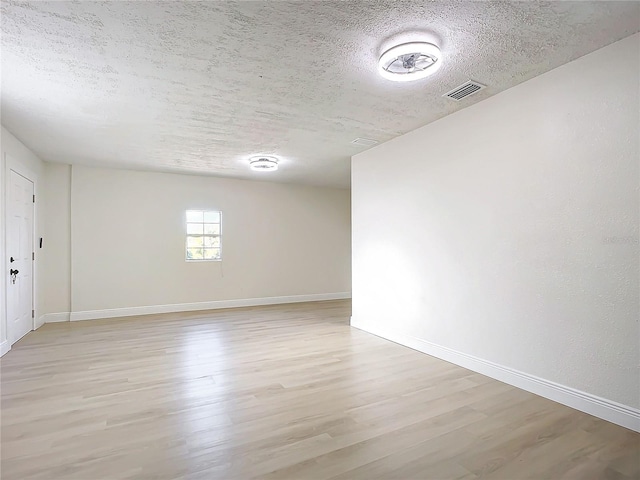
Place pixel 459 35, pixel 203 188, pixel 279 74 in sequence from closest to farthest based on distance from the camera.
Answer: pixel 459 35 → pixel 279 74 → pixel 203 188

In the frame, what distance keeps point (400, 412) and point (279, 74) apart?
2.70 meters

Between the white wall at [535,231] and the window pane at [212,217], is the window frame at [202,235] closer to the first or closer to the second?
the window pane at [212,217]

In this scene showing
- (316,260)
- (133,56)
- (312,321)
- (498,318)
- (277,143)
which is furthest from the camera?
(316,260)

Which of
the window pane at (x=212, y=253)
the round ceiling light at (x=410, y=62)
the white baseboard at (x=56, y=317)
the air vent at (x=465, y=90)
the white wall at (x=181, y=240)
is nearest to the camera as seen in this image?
the round ceiling light at (x=410, y=62)

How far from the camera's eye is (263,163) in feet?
17.5

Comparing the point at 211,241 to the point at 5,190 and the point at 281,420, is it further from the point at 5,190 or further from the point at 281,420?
the point at 281,420

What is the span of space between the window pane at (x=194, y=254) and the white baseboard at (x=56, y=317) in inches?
81.7

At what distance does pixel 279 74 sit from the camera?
2.70 m

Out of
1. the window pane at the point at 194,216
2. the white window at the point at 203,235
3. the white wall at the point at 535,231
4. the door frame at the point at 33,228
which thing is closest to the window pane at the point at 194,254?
the white window at the point at 203,235

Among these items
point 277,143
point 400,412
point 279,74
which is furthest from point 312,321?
point 279,74

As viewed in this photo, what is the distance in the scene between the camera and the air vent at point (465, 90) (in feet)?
9.47

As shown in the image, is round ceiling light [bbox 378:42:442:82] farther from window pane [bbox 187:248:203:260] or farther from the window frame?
window pane [bbox 187:248:203:260]

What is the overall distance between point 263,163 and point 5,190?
3099mm

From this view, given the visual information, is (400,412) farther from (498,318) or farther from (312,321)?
(312,321)
